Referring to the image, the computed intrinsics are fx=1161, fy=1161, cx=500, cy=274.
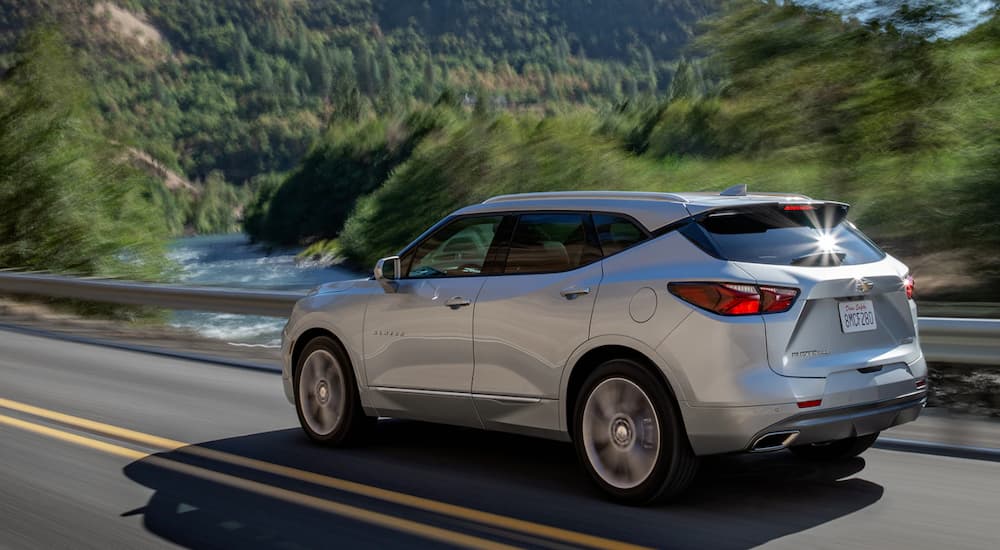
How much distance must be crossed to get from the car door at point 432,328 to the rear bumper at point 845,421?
1.87m

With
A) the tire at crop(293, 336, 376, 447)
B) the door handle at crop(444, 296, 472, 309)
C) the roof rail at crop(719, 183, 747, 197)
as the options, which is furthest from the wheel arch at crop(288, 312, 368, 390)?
the roof rail at crop(719, 183, 747, 197)

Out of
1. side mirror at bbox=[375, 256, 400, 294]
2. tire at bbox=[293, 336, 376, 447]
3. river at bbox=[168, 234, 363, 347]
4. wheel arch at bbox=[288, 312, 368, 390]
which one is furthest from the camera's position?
river at bbox=[168, 234, 363, 347]

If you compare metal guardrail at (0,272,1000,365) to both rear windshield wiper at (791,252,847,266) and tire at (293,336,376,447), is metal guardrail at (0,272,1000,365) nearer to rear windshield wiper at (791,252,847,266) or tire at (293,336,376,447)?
rear windshield wiper at (791,252,847,266)

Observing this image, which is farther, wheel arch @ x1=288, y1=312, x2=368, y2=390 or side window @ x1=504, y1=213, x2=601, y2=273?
wheel arch @ x1=288, y1=312, x2=368, y2=390

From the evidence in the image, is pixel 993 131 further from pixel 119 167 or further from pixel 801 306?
pixel 119 167

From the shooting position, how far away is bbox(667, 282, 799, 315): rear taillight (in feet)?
17.0

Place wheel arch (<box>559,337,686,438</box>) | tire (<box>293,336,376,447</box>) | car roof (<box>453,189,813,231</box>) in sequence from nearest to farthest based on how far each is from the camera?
1. wheel arch (<box>559,337,686,438</box>)
2. car roof (<box>453,189,813,231</box>)
3. tire (<box>293,336,376,447</box>)

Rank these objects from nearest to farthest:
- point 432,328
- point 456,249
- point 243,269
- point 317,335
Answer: point 432,328 → point 456,249 → point 317,335 → point 243,269

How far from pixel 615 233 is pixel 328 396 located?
2542 millimetres

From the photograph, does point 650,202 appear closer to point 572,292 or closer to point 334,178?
point 572,292

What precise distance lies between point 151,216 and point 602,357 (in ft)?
108

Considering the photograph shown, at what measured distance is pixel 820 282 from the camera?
17.4 feet

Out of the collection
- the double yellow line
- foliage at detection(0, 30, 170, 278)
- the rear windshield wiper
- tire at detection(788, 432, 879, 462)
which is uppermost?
foliage at detection(0, 30, 170, 278)

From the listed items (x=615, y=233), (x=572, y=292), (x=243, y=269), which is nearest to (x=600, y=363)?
(x=572, y=292)
